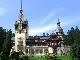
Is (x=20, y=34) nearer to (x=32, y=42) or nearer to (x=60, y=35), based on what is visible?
(x=32, y=42)

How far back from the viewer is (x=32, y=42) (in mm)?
112250

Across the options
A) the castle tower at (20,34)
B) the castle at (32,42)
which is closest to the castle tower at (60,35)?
the castle at (32,42)

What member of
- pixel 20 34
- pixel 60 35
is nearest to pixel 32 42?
pixel 20 34

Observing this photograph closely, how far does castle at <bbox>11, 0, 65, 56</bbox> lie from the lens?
107 metres

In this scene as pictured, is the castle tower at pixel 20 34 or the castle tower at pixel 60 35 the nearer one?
the castle tower at pixel 60 35

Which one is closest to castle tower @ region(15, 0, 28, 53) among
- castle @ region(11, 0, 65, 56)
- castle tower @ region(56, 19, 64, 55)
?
castle @ region(11, 0, 65, 56)

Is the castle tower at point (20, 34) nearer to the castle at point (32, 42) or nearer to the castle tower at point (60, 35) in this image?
the castle at point (32, 42)

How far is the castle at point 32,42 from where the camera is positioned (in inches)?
4210

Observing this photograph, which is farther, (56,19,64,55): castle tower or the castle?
the castle

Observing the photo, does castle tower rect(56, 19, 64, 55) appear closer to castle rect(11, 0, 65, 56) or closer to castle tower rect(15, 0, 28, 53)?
castle rect(11, 0, 65, 56)

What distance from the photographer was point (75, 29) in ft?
429

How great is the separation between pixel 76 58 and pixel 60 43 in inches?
1084

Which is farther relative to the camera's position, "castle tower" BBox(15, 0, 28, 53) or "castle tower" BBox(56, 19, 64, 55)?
"castle tower" BBox(15, 0, 28, 53)

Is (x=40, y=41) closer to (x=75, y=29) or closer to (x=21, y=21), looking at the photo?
(x=21, y=21)
